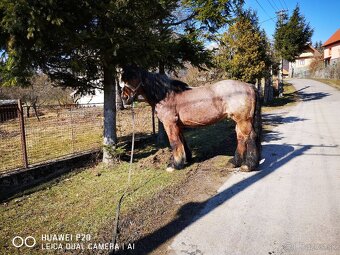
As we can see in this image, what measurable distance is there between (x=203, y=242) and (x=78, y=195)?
2964 mm

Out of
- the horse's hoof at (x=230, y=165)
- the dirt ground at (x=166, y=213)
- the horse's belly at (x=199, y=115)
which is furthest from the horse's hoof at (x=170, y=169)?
the horse's hoof at (x=230, y=165)

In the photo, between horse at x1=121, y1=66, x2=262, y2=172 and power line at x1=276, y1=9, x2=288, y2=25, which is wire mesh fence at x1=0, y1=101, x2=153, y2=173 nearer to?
horse at x1=121, y1=66, x2=262, y2=172

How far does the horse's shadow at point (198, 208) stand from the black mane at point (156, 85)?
278 centimetres

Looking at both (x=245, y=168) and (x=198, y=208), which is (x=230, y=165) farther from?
(x=198, y=208)

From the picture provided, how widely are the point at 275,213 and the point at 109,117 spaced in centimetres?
467

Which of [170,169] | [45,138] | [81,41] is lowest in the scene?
[170,169]

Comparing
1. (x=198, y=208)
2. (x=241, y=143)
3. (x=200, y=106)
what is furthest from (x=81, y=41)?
(x=241, y=143)

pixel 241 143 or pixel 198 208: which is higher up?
pixel 241 143

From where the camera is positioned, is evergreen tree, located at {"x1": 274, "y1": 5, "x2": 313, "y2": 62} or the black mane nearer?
the black mane

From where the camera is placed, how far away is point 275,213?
452 centimetres

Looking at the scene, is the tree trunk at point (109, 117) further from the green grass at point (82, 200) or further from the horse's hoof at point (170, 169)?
the horse's hoof at point (170, 169)

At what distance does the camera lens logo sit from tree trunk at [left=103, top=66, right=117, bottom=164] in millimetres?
3371

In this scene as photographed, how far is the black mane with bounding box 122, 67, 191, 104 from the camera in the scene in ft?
22.1

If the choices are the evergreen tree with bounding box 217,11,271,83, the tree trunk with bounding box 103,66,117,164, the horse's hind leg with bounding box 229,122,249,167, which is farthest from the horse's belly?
the evergreen tree with bounding box 217,11,271,83
